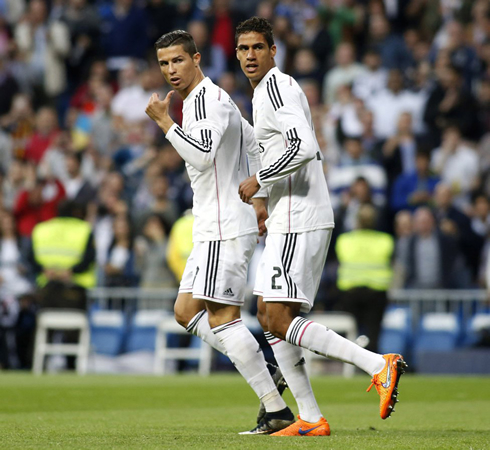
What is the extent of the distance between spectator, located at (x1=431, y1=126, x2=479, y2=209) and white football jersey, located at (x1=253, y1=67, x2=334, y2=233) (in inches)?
384

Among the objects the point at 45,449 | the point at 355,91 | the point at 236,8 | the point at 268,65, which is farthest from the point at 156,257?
the point at 45,449

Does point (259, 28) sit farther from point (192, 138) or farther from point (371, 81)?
point (371, 81)

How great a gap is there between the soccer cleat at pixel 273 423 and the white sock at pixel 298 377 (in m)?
0.13

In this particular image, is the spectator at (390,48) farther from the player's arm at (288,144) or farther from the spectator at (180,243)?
the player's arm at (288,144)

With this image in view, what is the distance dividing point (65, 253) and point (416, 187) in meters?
5.28

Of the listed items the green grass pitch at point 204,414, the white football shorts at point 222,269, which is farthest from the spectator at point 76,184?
the white football shorts at point 222,269

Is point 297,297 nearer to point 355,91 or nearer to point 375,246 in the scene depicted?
point 375,246

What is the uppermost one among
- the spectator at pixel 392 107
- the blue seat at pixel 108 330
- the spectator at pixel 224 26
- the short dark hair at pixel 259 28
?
the spectator at pixel 224 26

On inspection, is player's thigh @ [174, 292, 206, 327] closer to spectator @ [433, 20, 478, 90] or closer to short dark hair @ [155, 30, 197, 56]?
short dark hair @ [155, 30, 197, 56]

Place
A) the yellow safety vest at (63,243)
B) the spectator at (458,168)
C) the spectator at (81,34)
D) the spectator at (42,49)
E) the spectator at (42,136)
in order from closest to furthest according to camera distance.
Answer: the yellow safety vest at (63,243)
the spectator at (458,168)
the spectator at (42,136)
the spectator at (42,49)
the spectator at (81,34)

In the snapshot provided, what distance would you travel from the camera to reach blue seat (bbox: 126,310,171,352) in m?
15.7

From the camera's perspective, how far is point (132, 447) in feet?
18.4

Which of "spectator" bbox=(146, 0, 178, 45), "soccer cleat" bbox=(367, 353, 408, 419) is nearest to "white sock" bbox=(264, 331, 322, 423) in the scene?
"soccer cleat" bbox=(367, 353, 408, 419)

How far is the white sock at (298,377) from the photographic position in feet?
21.4
